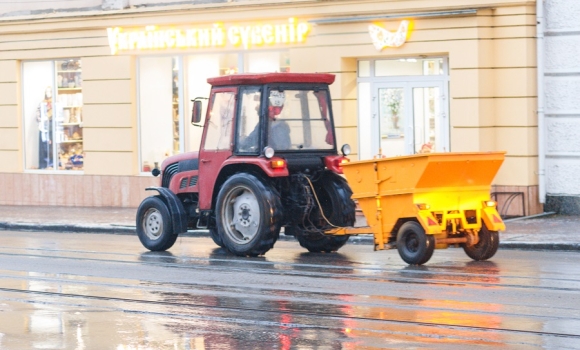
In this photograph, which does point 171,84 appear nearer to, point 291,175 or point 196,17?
point 196,17

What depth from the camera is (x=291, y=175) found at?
52.3 ft

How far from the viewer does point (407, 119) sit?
75.5 feet

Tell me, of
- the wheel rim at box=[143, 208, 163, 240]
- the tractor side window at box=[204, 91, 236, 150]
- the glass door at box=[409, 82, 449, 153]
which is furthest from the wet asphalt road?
the glass door at box=[409, 82, 449, 153]

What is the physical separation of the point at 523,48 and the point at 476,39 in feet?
2.79

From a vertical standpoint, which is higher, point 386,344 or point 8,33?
point 8,33

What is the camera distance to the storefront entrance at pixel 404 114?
2248 centimetres

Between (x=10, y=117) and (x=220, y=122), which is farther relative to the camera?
(x=10, y=117)

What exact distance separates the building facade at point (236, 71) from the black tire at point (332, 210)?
19.5ft

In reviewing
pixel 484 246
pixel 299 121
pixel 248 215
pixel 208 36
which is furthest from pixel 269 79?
pixel 208 36

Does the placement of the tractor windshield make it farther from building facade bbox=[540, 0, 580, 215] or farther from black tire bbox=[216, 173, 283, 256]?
building facade bbox=[540, 0, 580, 215]

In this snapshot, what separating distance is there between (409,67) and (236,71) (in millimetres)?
4057

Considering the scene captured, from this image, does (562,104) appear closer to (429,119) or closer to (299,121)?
(429,119)

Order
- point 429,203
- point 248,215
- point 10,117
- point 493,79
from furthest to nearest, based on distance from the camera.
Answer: point 10,117
point 493,79
point 248,215
point 429,203

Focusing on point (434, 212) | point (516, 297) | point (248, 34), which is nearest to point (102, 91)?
point (248, 34)
